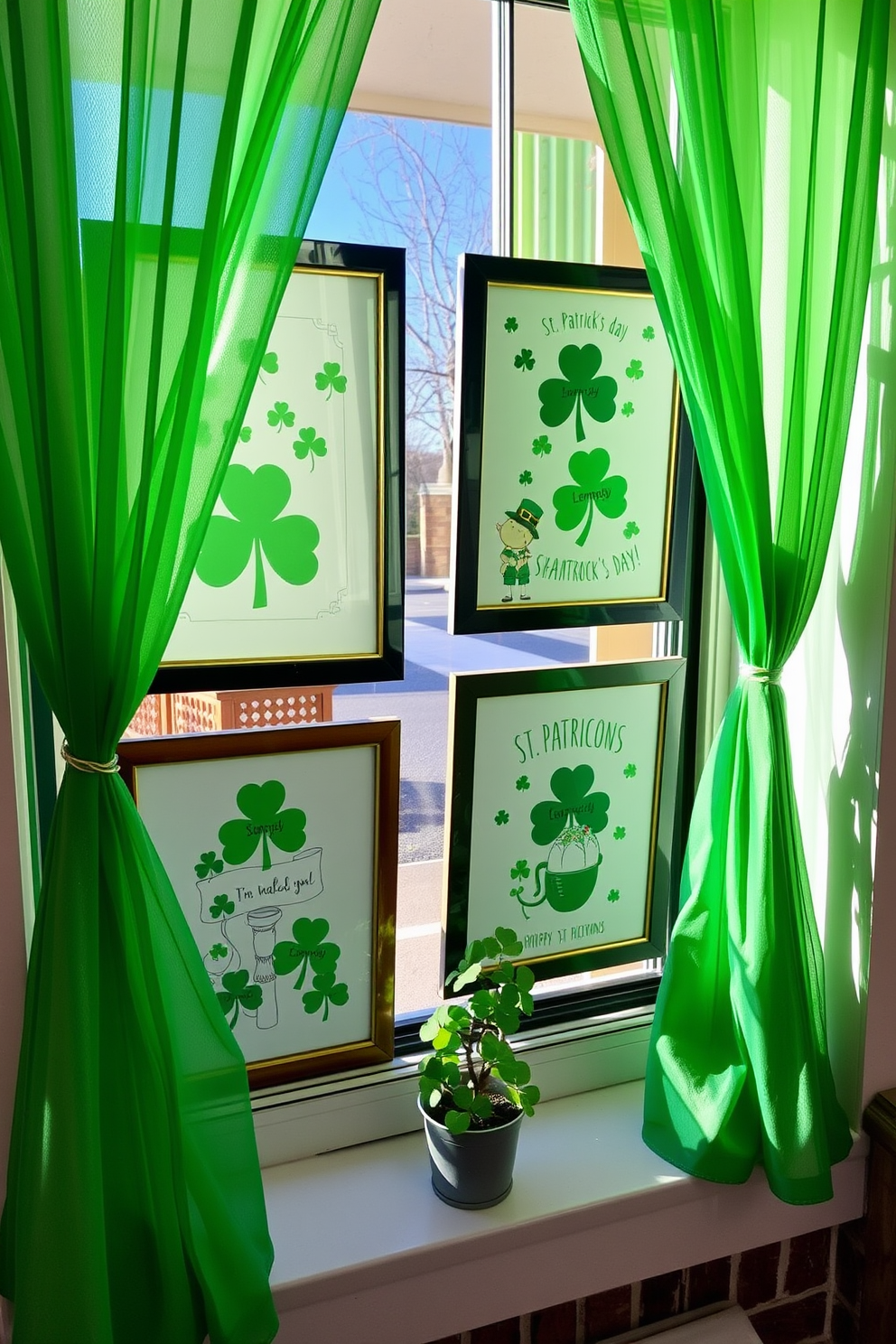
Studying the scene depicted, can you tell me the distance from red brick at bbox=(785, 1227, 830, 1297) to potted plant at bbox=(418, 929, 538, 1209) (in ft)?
1.88

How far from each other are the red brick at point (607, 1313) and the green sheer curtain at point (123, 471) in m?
0.60

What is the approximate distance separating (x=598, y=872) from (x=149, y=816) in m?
0.73

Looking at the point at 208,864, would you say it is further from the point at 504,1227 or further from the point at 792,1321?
the point at 792,1321

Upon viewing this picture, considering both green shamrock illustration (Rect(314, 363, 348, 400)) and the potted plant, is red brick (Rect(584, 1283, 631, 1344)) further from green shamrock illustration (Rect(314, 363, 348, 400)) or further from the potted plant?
green shamrock illustration (Rect(314, 363, 348, 400))

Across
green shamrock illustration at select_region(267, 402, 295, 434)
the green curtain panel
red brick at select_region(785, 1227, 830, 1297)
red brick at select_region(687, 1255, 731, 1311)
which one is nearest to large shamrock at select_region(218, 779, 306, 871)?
green shamrock illustration at select_region(267, 402, 295, 434)

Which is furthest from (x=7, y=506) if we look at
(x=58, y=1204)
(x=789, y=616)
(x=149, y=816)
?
(x=789, y=616)

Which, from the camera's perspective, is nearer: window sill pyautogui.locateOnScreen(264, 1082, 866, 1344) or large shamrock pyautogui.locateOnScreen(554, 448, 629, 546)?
window sill pyautogui.locateOnScreen(264, 1082, 866, 1344)

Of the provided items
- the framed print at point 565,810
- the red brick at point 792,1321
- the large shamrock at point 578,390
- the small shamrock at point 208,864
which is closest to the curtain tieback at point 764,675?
the framed print at point 565,810

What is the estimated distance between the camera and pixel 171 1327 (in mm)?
1135

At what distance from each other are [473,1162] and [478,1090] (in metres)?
0.09

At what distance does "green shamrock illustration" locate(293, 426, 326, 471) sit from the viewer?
1.38 metres

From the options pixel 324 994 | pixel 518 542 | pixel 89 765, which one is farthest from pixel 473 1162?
pixel 518 542

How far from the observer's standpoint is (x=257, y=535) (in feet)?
4.52

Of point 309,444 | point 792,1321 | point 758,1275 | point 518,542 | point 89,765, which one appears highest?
point 309,444
